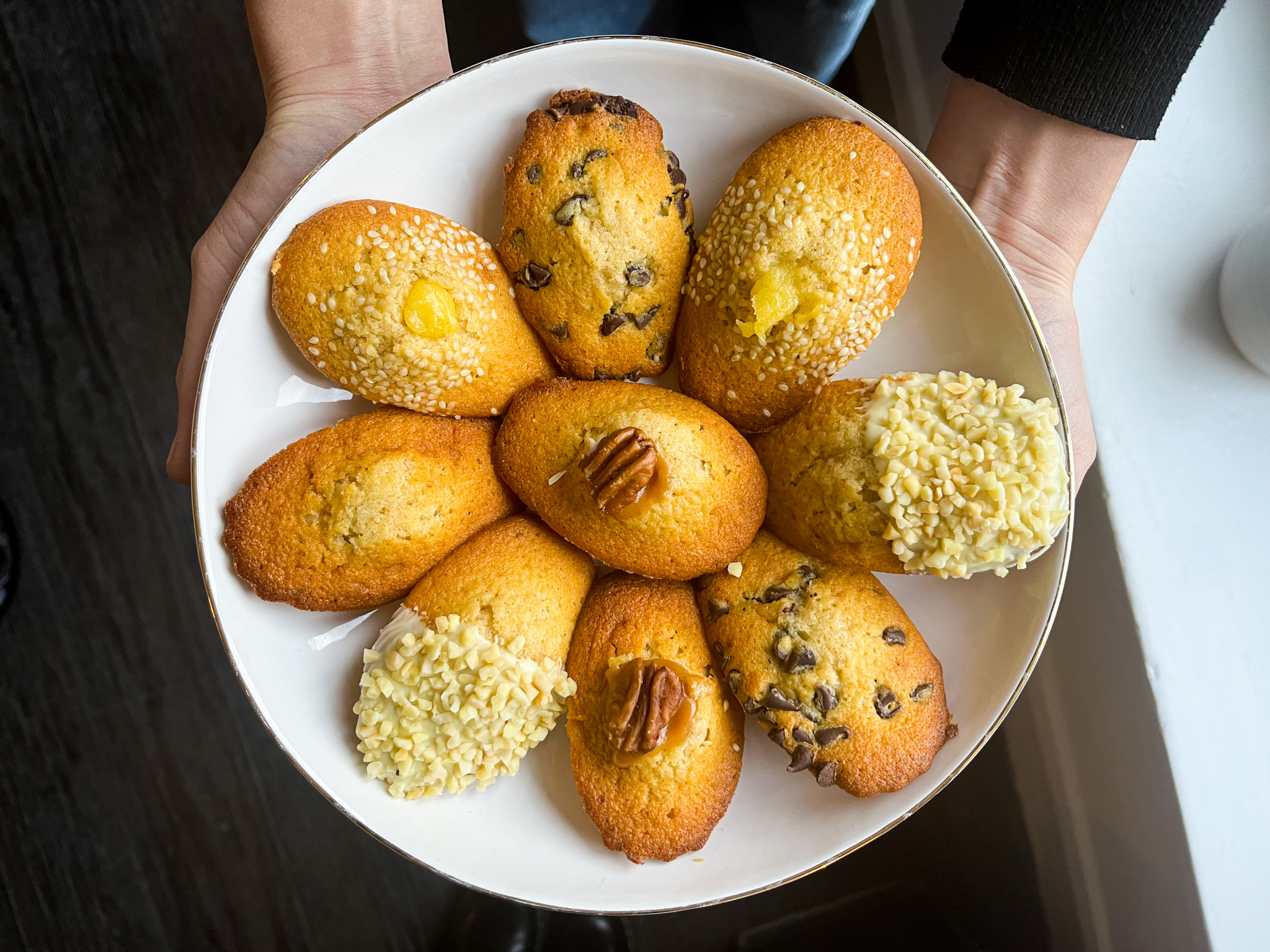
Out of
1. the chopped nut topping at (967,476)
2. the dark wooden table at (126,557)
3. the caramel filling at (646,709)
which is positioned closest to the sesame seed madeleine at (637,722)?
the caramel filling at (646,709)

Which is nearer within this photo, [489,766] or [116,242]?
[489,766]

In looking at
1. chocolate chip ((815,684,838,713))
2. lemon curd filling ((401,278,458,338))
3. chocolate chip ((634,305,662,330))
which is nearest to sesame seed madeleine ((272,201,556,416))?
lemon curd filling ((401,278,458,338))

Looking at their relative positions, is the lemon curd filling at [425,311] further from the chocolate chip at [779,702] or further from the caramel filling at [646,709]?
the chocolate chip at [779,702]

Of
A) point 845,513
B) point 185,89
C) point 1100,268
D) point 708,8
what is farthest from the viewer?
point 185,89

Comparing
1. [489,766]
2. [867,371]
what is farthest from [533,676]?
[867,371]

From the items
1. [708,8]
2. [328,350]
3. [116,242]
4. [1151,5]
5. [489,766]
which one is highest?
[1151,5]

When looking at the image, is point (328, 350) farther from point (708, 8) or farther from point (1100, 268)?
point (1100, 268)
